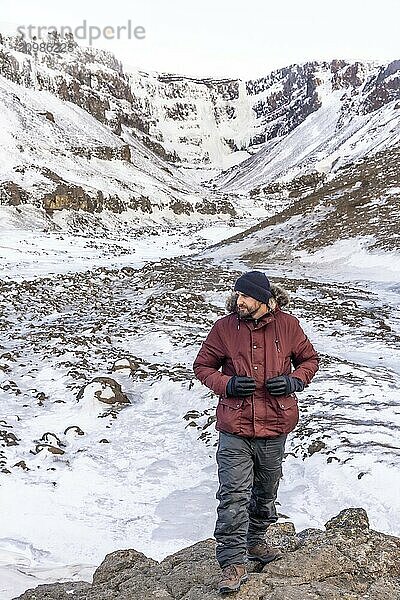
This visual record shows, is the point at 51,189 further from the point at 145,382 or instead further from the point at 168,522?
the point at 168,522

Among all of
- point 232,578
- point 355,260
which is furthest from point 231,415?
point 355,260

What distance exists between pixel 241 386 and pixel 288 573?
140 cm

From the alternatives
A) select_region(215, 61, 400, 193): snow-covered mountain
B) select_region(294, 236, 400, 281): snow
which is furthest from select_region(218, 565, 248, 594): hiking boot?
select_region(215, 61, 400, 193): snow-covered mountain

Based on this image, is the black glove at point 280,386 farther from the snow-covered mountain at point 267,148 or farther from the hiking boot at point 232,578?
the snow-covered mountain at point 267,148

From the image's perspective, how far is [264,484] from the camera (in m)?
4.32

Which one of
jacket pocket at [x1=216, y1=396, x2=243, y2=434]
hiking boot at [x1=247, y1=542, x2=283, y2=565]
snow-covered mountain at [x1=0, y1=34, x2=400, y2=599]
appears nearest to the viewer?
jacket pocket at [x1=216, y1=396, x2=243, y2=434]

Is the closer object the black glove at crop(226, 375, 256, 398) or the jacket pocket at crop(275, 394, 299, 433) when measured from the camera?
the black glove at crop(226, 375, 256, 398)

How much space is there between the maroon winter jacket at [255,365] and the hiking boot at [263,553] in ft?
3.15

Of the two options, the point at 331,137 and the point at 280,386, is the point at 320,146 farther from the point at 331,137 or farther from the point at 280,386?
the point at 280,386

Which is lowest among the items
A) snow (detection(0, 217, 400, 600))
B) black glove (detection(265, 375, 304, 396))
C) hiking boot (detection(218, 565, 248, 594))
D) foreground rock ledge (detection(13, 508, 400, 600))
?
snow (detection(0, 217, 400, 600))

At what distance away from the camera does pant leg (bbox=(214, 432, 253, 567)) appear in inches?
159

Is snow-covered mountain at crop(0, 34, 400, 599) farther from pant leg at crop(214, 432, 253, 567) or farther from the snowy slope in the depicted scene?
the snowy slope

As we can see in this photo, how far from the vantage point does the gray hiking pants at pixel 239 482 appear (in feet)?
13.3

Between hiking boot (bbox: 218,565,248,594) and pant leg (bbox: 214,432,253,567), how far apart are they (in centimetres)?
7
